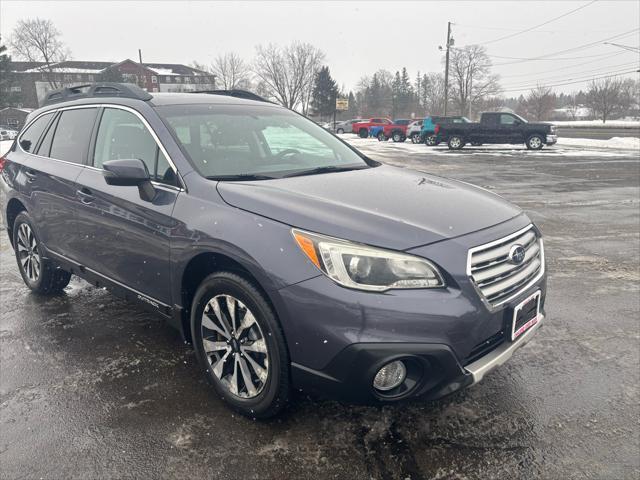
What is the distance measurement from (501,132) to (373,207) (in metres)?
24.3

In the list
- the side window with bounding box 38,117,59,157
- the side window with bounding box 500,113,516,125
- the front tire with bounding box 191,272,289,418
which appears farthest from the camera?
the side window with bounding box 500,113,516,125

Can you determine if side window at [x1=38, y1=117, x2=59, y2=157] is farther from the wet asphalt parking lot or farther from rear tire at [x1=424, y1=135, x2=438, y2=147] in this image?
rear tire at [x1=424, y1=135, x2=438, y2=147]

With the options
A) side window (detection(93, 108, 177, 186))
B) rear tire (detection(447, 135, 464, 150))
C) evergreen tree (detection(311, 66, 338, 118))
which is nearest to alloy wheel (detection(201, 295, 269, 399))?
side window (detection(93, 108, 177, 186))

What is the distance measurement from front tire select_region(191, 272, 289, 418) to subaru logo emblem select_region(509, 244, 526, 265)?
1240mm

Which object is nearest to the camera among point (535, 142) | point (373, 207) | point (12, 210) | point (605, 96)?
point (373, 207)

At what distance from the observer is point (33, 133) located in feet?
15.1

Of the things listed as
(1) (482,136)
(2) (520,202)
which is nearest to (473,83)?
(1) (482,136)

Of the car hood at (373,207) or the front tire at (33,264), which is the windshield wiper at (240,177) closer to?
the car hood at (373,207)

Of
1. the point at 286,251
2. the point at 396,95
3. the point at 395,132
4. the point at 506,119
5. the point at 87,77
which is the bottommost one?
the point at 286,251

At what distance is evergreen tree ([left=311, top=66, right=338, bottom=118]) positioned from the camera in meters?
79.0

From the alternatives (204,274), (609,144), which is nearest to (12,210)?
(204,274)

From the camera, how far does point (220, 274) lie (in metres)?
2.56

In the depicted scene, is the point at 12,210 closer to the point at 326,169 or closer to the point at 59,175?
the point at 59,175

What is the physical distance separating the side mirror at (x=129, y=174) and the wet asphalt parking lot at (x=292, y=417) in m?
1.22
